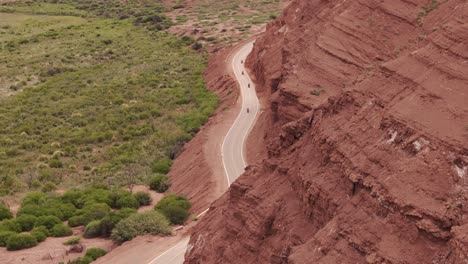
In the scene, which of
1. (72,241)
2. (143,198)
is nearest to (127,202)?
(143,198)

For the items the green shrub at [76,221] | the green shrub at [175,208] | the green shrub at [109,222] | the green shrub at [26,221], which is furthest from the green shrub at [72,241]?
the green shrub at [175,208]

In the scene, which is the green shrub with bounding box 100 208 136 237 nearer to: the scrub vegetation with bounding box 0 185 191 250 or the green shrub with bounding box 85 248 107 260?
the scrub vegetation with bounding box 0 185 191 250

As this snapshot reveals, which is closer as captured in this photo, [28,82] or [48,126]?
[48,126]

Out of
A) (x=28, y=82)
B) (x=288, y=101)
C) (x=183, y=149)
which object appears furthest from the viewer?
(x=28, y=82)

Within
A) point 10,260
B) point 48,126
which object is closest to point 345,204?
point 10,260

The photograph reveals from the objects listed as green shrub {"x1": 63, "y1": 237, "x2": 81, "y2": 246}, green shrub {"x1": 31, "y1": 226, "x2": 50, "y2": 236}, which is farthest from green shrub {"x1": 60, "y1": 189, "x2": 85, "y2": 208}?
green shrub {"x1": 63, "y1": 237, "x2": 81, "y2": 246}

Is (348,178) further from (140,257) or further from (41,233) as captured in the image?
(41,233)

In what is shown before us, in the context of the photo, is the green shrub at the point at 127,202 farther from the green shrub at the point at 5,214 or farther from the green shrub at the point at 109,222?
the green shrub at the point at 5,214
